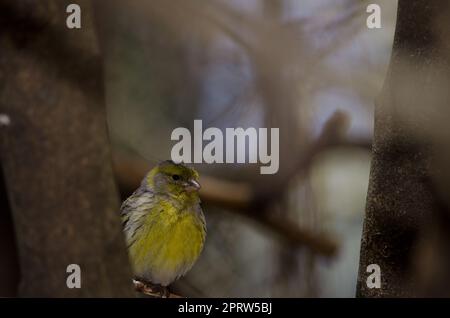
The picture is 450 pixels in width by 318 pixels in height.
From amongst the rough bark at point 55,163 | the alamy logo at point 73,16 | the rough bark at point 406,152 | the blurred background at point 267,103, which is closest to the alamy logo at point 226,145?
the blurred background at point 267,103

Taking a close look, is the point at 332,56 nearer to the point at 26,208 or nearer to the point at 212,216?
the point at 212,216

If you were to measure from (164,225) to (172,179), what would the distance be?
15cm

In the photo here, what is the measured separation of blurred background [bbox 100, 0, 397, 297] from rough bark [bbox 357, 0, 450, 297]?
0.35 m

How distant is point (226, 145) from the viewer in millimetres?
2016

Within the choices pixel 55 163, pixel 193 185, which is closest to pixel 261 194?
pixel 193 185

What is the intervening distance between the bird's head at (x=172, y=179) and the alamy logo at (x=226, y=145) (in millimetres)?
42

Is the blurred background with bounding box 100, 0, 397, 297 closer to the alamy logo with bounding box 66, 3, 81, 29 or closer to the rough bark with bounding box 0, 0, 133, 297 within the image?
the alamy logo with bounding box 66, 3, 81, 29

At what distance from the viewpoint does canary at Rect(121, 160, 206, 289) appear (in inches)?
80.6

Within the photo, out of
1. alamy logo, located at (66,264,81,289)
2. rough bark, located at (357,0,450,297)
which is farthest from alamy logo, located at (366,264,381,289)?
alamy logo, located at (66,264,81,289)

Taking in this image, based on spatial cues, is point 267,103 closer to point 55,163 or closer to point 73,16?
point 73,16

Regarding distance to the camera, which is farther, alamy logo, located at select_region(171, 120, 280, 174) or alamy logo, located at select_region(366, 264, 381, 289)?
alamy logo, located at select_region(171, 120, 280, 174)

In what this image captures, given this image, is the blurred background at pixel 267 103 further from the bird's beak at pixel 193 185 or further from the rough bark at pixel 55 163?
the rough bark at pixel 55 163

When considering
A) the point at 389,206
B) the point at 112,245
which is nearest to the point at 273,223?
the point at 389,206
